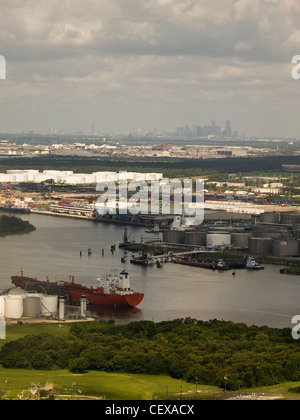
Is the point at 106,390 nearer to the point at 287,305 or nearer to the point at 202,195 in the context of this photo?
the point at 287,305

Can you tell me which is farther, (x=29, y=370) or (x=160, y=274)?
(x=160, y=274)

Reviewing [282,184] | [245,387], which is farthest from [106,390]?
[282,184]

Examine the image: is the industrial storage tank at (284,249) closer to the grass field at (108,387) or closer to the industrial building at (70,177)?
the grass field at (108,387)

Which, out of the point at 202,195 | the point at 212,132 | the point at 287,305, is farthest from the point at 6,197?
the point at 212,132

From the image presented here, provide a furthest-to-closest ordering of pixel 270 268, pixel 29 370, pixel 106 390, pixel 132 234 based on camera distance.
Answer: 1. pixel 132 234
2. pixel 270 268
3. pixel 29 370
4. pixel 106 390

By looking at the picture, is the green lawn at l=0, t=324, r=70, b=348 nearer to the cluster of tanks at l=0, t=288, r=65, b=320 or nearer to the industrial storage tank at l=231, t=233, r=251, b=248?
the cluster of tanks at l=0, t=288, r=65, b=320

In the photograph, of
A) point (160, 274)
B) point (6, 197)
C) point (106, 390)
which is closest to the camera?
point (106, 390)

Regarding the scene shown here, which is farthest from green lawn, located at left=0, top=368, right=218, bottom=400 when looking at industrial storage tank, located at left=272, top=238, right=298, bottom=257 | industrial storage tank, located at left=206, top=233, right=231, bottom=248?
industrial storage tank, located at left=206, top=233, right=231, bottom=248

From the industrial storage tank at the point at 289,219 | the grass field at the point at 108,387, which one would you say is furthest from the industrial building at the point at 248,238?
the grass field at the point at 108,387
